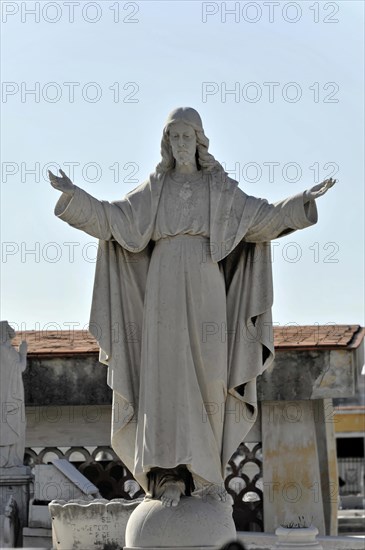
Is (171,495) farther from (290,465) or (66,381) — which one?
(66,381)

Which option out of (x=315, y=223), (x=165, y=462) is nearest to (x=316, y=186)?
(x=315, y=223)

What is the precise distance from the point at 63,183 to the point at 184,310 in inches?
49.0

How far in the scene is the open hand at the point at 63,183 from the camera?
461 inches

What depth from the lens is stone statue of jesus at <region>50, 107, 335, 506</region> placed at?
1169cm

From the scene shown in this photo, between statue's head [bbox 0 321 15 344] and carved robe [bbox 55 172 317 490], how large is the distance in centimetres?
914

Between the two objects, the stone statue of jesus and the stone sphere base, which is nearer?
the stone sphere base

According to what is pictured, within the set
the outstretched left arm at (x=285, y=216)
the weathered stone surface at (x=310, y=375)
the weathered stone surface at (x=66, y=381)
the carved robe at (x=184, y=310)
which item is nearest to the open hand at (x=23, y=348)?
the weathered stone surface at (x=66, y=381)

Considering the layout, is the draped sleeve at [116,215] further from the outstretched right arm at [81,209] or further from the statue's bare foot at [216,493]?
the statue's bare foot at [216,493]

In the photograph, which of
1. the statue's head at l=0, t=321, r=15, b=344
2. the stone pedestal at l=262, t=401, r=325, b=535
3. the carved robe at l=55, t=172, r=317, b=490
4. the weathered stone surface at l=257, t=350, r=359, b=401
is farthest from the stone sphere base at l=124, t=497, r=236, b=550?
the weathered stone surface at l=257, t=350, r=359, b=401

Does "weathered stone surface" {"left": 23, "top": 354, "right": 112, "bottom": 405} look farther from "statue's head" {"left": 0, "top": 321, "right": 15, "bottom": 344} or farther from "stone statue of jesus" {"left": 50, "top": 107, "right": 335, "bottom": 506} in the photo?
"stone statue of jesus" {"left": 50, "top": 107, "right": 335, "bottom": 506}

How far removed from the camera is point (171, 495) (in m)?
11.6

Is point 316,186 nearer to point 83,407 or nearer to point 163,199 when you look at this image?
point 163,199

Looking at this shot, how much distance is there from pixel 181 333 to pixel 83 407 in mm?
10741

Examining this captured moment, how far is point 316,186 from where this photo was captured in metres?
11.7
